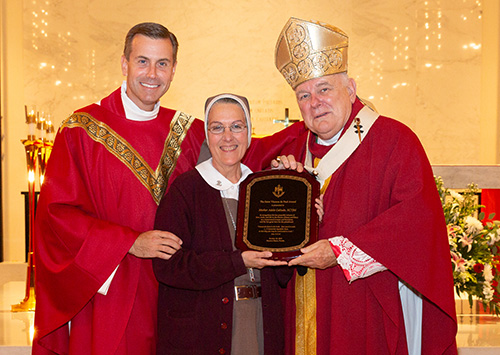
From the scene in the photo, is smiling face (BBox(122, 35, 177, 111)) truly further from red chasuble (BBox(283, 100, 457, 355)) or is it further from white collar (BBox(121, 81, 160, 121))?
red chasuble (BBox(283, 100, 457, 355))

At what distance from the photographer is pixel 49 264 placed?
10.7ft

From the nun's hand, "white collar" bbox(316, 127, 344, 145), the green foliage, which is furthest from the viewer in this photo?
the green foliage

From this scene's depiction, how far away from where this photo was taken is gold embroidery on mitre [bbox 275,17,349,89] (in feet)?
10.3

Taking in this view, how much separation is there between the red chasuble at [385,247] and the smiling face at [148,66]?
1123 mm

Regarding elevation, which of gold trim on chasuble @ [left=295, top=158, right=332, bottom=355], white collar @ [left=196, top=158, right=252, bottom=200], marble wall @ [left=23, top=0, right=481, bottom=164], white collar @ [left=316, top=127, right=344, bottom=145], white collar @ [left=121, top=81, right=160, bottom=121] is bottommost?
gold trim on chasuble @ [left=295, top=158, right=332, bottom=355]

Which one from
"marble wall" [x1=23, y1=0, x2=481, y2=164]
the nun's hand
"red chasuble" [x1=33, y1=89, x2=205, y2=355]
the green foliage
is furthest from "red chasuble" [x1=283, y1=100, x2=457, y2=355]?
"marble wall" [x1=23, y1=0, x2=481, y2=164]

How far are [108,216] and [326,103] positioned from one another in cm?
132

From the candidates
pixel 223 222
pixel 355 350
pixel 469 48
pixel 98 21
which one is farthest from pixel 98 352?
pixel 469 48

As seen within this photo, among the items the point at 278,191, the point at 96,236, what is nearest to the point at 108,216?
the point at 96,236

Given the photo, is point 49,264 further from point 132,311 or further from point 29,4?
point 29,4

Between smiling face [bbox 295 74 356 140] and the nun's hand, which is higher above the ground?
smiling face [bbox 295 74 356 140]

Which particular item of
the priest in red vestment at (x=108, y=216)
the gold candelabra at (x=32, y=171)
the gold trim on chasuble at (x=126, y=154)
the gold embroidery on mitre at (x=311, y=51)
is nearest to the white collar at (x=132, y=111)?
the priest in red vestment at (x=108, y=216)

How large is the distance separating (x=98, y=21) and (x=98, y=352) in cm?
695

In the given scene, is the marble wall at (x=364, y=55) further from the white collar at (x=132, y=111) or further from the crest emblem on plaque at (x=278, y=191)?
the crest emblem on plaque at (x=278, y=191)
